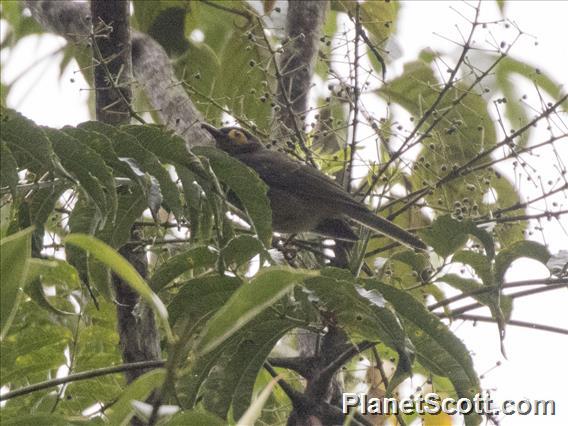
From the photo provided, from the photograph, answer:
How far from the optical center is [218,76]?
5.21 m

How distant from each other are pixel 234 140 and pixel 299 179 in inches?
22.2

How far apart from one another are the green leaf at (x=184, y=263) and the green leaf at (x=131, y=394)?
0.47m

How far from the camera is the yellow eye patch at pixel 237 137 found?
4934 mm

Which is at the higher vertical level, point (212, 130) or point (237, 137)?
point (237, 137)

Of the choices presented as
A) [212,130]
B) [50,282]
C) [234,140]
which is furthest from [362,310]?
[234,140]

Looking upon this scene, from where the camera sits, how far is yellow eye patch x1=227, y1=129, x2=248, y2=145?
16.2ft

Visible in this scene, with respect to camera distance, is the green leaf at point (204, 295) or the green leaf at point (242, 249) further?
the green leaf at point (204, 295)

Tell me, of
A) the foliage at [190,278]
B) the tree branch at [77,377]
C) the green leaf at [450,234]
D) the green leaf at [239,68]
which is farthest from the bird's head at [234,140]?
the tree branch at [77,377]

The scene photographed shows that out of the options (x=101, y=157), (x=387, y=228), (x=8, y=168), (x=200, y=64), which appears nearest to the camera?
(x=8, y=168)

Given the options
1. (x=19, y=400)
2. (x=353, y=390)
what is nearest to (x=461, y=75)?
(x=353, y=390)

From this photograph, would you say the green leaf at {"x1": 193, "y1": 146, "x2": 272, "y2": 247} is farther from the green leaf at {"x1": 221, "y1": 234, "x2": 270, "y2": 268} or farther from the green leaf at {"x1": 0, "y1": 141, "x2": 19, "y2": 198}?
the green leaf at {"x1": 0, "y1": 141, "x2": 19, "y2": 198}

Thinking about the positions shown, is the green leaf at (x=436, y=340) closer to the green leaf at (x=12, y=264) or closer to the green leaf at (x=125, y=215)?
the green leaf at (x=125, y=215)

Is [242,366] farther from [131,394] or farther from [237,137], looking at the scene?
[237,137]

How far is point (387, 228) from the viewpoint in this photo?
3838mm
